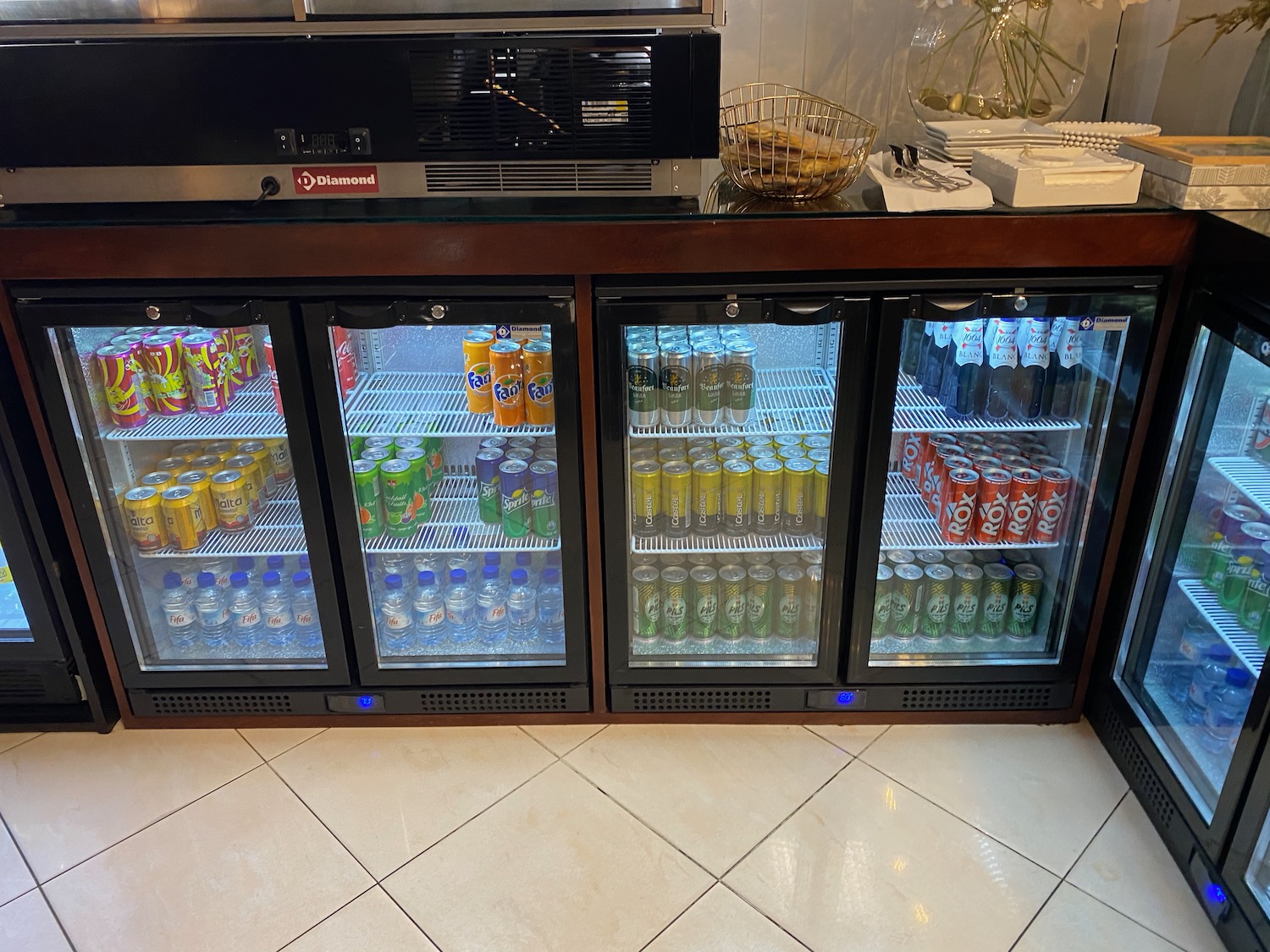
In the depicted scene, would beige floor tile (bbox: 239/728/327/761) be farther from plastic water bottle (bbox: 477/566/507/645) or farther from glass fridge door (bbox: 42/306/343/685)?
plastic water bottle (bbox: 477/566/507/645)

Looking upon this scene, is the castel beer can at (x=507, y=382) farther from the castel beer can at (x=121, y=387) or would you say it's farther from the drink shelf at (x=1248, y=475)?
the drink shelf at (x=1248, y=475)

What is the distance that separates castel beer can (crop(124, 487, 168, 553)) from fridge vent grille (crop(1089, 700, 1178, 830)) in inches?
82.3

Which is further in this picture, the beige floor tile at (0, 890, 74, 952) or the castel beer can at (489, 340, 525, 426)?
the castel beer can at (489, 340, 525, 426)

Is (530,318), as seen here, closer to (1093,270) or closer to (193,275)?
(193,275)

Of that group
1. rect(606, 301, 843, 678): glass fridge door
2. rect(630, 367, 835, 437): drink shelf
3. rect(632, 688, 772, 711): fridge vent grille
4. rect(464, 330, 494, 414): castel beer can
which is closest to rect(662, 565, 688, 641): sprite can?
rect(606, 301, 843, 678): glass fridge door

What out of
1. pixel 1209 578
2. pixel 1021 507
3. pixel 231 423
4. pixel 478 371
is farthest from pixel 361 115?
pixel 1209 578

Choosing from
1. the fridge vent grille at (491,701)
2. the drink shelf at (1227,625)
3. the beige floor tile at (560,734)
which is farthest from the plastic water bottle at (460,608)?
the drink shelf at (1227,625)

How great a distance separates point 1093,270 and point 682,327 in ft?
2.62

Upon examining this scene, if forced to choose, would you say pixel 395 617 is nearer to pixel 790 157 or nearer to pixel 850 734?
pixel 850 734

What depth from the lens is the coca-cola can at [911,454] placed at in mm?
2154

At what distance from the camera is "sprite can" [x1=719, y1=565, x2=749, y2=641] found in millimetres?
2119

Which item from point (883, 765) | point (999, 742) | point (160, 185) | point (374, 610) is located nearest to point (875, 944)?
point (883, 765)

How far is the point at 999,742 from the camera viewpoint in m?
2.06

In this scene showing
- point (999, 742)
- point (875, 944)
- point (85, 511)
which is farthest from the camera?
point (999, 742)
